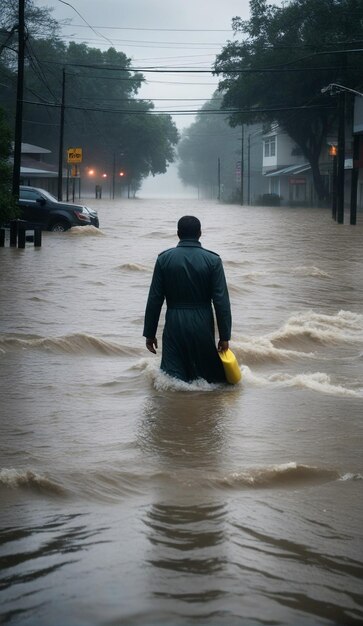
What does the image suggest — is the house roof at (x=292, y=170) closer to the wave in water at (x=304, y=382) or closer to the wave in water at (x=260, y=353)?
the wave in water at (x=260, y=353)

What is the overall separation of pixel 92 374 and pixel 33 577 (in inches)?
250

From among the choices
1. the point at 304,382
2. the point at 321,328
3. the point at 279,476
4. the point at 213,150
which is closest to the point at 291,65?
the point at 321,328

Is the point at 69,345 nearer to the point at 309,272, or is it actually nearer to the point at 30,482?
the point at 30,482

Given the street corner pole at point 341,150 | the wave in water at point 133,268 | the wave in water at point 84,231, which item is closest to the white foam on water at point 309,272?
the wave in water at point 133,268

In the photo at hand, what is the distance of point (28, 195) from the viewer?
3494cm

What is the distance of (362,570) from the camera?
513cm

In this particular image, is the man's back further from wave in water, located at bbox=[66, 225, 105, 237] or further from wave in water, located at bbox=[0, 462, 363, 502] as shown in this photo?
wave in water, located at bbox=[66, 225, 105, 237]

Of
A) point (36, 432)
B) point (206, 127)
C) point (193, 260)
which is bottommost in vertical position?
point (36, 432)

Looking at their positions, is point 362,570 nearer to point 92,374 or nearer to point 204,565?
point 204,565

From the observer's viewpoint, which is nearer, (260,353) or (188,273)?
(188,273)

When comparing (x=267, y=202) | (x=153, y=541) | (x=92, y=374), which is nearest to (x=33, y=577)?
(x=153, y=541)

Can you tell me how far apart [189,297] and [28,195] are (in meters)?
26.4

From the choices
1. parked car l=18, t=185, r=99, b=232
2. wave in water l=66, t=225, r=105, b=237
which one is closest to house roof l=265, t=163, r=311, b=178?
parked car l=18, t=185, r=99, b=232

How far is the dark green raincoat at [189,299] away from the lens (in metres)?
9.16
